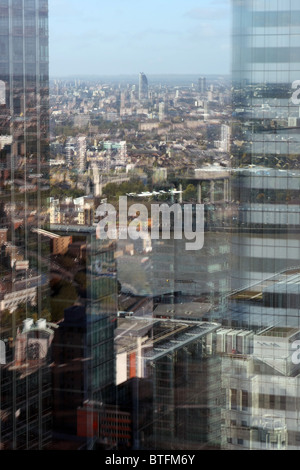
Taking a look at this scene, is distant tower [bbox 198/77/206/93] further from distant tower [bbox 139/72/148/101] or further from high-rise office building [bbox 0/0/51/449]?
high-rise office building [bbox 0/0/51/449]

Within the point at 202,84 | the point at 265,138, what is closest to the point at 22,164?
the point at 202,84

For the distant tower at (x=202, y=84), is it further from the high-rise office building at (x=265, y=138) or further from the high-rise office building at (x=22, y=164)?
the high-rise office building at (x=22, y=164)

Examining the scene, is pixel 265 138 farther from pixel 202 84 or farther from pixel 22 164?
pixel 22 164

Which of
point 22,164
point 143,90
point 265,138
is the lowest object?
point 22,164

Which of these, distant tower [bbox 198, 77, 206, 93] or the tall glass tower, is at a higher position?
distant tower [bbox 198, 77, 206, 93]

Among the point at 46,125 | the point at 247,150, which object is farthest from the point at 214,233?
the point at 46,125

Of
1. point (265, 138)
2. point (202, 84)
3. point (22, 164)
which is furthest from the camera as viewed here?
point (22, 164)

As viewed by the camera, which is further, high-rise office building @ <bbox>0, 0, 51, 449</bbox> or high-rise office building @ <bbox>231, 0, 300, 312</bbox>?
high-rise office building @ <bbox>0, 0, 51, 449</bbox>

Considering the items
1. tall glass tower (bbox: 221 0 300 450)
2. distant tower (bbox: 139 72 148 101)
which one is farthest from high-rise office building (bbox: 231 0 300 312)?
distant tower (bbox: 139 72 148 101)

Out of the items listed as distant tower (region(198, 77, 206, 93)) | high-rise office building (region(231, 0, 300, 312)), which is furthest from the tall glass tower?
distant tower (region(198, 77, 206, 93))

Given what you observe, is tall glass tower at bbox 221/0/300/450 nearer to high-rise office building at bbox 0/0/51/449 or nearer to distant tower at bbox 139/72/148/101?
distant tower at bbox 139/72/148/101
